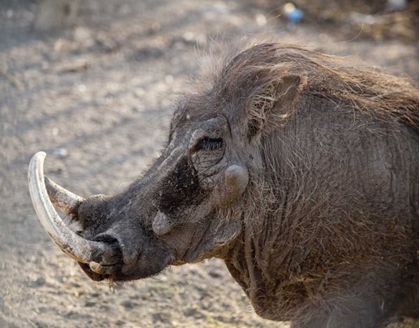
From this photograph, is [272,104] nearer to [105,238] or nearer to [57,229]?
[105,238]

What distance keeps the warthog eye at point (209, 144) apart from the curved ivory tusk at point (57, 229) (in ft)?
1.85

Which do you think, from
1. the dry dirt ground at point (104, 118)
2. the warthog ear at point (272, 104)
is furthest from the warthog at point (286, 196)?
the dry dirt ground at point (104, 118)

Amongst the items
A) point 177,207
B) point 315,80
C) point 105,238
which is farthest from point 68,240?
point 315,80

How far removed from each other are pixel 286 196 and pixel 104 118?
3131mm

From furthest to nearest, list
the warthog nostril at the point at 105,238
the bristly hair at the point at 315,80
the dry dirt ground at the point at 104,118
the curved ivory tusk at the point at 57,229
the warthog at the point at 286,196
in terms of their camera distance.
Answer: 1. the dry dirt ground at the point at 104,118
2. the bristly hair at the point at 315,80
3. the warthog at the point at 286,196
4. the warthog nostril at the point at 105,238
5. the curved ivory tusk at the point at 57,229

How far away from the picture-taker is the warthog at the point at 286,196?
115 inches

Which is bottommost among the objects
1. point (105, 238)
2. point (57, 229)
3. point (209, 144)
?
point (105, 238)

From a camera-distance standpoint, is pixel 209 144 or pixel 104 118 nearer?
pixel 209 144

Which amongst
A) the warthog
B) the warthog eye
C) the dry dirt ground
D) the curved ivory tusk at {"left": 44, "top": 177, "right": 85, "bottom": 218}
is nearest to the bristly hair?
the warthog

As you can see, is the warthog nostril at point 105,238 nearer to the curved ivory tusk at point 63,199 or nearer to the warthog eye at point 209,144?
the curved ivory tusk at point 63,199

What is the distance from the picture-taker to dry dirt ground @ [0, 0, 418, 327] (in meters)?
3.75

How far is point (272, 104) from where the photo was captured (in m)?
2.97

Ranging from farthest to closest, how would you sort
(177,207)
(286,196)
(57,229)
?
(286,196) → (177,207) → (57,229)

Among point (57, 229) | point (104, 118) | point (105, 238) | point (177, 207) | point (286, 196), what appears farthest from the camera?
point (104, 118)
